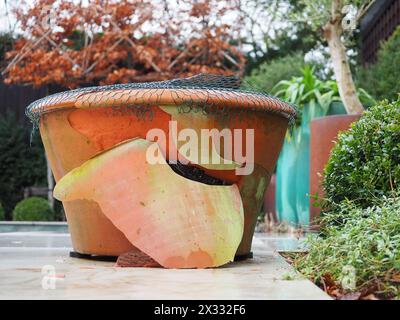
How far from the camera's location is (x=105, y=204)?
2914 millimetres

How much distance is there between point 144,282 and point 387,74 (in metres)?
6.01

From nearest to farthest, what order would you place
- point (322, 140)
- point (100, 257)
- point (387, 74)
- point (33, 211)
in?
point (100, 257) < point (322, 140) < point (387, 74) < point (33, 211)

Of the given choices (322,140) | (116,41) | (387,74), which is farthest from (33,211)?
(387,74)

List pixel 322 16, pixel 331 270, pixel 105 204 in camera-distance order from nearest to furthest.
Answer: pixel 331 270, pixel 105 204, pixel 322 16

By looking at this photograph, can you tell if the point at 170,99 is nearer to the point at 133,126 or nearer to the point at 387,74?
the point at 133,126

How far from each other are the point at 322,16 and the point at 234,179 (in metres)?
4.10

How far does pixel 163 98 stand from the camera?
114 inches

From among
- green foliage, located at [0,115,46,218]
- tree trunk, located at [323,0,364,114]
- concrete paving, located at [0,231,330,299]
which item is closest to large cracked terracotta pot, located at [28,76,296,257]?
concrete paving, located at [0,231,330,299]

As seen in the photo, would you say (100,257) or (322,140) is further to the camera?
(322,140)

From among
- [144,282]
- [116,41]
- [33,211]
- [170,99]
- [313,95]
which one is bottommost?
[33,211]

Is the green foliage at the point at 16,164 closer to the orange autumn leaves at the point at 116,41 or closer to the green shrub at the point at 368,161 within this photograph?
the orange autumn leaves at the point at 116,41
